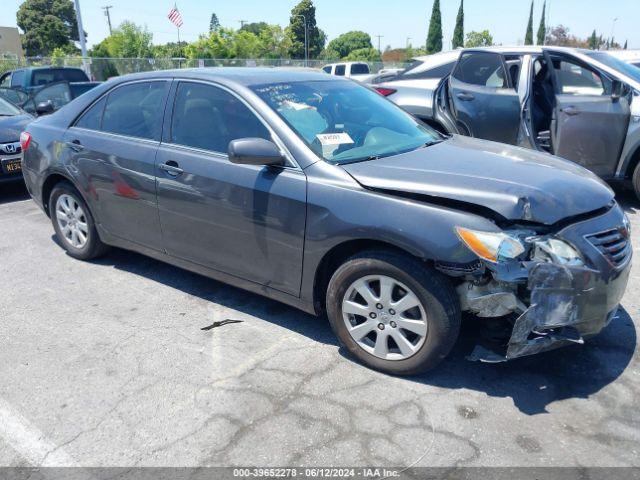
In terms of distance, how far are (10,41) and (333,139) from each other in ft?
248

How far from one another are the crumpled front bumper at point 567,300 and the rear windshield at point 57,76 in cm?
1290

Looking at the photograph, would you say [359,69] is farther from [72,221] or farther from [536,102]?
[72,221]

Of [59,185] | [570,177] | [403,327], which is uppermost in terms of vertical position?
[570,177]

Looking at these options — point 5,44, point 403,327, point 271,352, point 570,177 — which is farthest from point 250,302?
point 5,44

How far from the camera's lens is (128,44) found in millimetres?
44500

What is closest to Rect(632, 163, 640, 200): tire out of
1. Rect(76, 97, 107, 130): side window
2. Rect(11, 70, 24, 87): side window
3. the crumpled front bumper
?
the crumpled front bumper

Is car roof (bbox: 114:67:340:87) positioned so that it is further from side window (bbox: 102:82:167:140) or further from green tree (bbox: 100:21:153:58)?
green tree (bbox: 100:21:153:58)

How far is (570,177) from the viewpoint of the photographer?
324 centimetres

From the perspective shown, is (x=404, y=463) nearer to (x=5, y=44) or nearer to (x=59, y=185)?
(x=59, y=185)

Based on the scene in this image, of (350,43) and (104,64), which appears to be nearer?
(104,64)

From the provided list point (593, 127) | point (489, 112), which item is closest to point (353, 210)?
point (489, 112)

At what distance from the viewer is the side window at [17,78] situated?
13.2 m

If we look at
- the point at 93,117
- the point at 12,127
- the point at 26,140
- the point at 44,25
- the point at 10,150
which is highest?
the point at 44,25

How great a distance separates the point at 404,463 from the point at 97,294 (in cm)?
290
